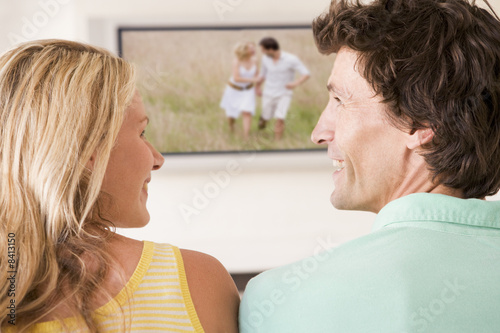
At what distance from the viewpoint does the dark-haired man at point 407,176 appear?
0.84 meters

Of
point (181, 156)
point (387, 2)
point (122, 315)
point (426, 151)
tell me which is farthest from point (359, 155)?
point (181, 156)

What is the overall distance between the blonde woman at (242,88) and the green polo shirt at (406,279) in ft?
8.25

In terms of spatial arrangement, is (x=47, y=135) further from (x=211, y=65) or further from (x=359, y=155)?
(x=211, y=65)

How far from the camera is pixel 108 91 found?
3.24ft

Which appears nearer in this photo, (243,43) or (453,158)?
(453,158)

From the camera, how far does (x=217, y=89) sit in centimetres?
346

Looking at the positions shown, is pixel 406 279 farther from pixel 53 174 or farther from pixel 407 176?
pixel 53 174

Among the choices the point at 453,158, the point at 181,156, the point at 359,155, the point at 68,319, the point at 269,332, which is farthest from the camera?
the point at 181,156

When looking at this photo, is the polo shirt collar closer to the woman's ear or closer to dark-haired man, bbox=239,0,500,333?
dark-haired man, bbox=239,0,500,333

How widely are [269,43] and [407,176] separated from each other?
7.84 ft

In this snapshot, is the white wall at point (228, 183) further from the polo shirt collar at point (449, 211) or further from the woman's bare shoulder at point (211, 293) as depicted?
the polo shirt collar at point (449, 211)

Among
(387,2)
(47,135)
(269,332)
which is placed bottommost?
(269,332)

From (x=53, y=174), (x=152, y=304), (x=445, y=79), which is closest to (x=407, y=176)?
(x=445, y=79)

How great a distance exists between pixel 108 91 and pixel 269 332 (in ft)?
1.60
